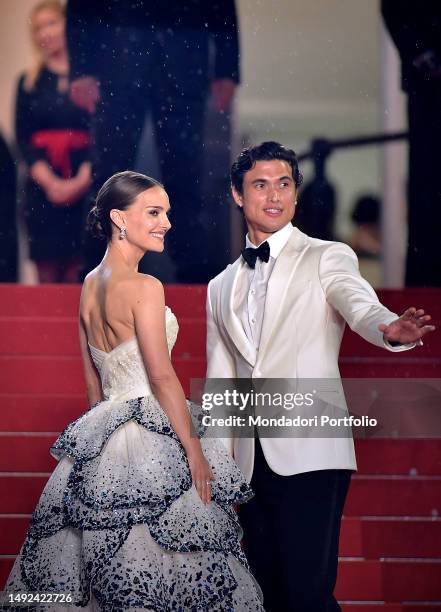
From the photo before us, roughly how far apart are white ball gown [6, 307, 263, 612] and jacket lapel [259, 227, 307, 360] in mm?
295

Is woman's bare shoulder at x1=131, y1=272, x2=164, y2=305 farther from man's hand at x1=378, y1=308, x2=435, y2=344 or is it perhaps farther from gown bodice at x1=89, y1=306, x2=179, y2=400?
man's hand at x1=378, y1=308, x2=435, y2=344

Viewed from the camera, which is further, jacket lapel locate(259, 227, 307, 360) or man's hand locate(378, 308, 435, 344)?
jacket lapel locate(259, 227, 307, 360)

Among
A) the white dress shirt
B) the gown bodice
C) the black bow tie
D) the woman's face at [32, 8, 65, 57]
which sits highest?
the woman's face at [32, 8, 65, 57]

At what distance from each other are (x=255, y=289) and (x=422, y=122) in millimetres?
2864

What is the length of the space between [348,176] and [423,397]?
8.21 feet

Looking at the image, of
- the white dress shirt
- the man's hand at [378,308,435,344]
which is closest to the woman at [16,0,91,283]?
the white dress shirt

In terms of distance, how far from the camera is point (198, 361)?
15.3 ft

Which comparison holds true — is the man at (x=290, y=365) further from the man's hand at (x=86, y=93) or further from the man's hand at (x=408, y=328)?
the man's hand at (x=86, y=93)

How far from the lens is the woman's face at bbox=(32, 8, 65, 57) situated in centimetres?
635

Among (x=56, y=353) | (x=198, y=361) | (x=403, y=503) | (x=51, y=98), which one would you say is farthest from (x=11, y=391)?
(x=51, y=98)

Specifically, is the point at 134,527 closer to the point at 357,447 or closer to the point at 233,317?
the point at 233,317

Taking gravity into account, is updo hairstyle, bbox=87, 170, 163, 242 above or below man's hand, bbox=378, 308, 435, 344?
above

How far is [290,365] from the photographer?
121 inches

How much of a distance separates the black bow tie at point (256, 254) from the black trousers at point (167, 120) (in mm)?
2722
